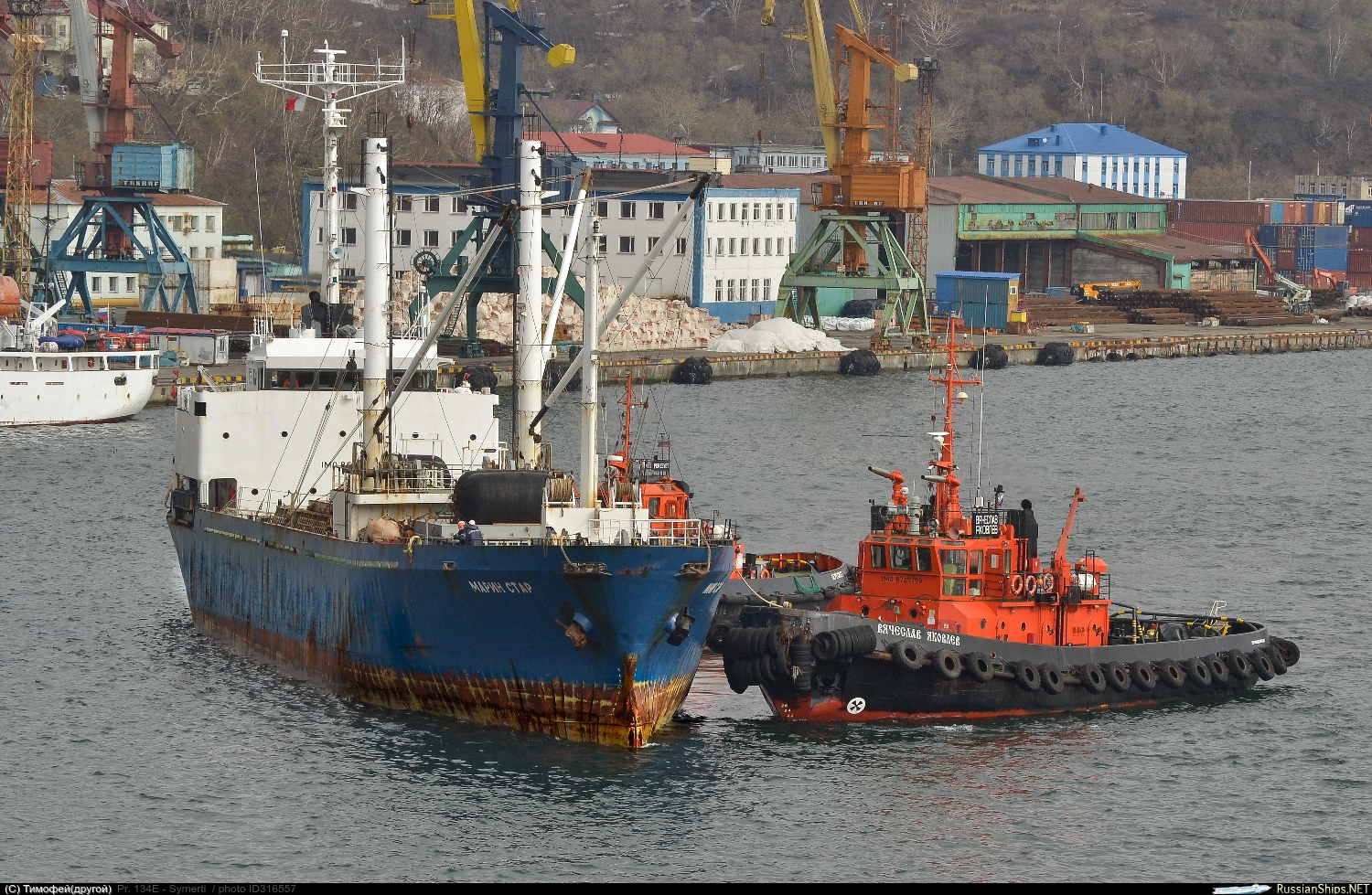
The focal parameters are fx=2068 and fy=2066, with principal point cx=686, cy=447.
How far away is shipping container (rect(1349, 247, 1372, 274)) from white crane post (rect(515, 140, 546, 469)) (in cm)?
12118

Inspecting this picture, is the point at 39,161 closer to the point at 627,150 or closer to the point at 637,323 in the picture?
the point at 637,323

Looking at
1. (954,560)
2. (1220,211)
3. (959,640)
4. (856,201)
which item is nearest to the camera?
(959,640)

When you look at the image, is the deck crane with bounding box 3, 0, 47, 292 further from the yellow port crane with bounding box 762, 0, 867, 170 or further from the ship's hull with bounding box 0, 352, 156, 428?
the yellow port crane with bounding box 762, 0, 867, 170

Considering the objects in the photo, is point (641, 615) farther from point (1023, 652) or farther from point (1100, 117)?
point (1100, 117)

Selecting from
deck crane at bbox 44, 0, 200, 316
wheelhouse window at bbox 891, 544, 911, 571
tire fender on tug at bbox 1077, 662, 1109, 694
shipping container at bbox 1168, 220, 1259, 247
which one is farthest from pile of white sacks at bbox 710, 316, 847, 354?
tire fender on tug at bbox 1077, 662, 1109, 694

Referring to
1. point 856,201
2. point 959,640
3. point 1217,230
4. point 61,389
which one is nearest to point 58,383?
point 61,389

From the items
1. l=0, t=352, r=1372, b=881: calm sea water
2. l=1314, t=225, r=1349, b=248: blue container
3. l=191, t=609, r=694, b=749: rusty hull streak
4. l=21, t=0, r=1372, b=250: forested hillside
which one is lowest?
l=0, t=352, r=1372, b=881: calm sea water

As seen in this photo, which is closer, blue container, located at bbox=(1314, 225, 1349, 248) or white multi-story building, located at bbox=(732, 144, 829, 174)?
blue container, located at bbox=(1314, 225, 1349, 248)

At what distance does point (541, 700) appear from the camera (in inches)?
1232

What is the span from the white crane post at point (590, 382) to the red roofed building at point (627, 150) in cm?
9594

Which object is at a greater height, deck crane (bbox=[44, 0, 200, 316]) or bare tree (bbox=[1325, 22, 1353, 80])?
bare tree (bbox=[1325, 22, 1353, 80])

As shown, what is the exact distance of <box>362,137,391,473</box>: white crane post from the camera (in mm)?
35969

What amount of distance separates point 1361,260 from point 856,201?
57.9m

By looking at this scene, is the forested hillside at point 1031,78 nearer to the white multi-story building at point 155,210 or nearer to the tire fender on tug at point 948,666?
the white multi-story building at point 155,210
